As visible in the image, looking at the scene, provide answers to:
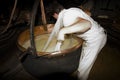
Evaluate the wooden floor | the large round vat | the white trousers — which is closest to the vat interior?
the white trousers

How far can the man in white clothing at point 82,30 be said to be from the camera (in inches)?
60.4

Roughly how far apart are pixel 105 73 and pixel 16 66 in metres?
1.53

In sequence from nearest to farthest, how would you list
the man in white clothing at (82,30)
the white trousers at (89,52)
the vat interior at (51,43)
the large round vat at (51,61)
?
the large round vat at (51,61), the man in white clothing at (82,30), the white trousers at (89,52), the vat interior at (51,43)

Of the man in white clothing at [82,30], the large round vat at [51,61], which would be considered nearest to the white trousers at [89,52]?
the man in white clothing at [82,30]

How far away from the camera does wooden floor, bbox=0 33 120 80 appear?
7.64ft

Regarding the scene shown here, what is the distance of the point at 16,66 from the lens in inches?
102

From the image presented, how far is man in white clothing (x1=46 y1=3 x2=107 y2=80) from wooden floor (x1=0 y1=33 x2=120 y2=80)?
427mm

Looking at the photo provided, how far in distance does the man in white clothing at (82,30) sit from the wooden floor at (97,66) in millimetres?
427

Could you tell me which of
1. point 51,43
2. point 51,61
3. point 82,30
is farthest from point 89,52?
point 51,61

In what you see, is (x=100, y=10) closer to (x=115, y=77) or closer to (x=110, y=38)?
(x=110, y=38)

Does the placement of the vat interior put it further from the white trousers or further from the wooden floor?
the wooden floor

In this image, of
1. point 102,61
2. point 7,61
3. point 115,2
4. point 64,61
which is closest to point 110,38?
point 102,61

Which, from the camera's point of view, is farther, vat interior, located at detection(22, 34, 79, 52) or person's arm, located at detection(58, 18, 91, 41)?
vat interior, located at detection(22, 34, 79, 52)

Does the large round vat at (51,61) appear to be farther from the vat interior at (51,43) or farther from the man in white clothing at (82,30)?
the vat interior at (51,43)
